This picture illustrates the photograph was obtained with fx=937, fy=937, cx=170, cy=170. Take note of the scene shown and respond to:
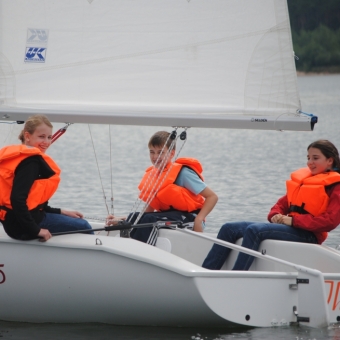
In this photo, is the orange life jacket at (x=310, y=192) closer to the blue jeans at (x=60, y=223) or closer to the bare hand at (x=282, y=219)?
the bare hand at (x=282, y=219)

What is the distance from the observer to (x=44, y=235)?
15.1 feet

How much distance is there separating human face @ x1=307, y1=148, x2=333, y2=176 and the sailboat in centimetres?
16

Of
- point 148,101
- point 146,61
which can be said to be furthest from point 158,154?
point 146,61

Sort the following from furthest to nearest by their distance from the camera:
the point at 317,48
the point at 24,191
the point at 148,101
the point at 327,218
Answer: the point at 317,48, the point at 148,101, the point at 327,218, the point at 24,191

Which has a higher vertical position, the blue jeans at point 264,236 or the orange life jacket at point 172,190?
the orange life jacket at point 172,190

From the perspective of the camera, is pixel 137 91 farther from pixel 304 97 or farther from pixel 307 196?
pixel 304 97

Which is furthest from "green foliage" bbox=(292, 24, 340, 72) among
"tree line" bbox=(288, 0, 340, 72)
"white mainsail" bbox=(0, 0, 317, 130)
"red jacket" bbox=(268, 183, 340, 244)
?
"red jacket" bbox=(268, 183, 340, 244)

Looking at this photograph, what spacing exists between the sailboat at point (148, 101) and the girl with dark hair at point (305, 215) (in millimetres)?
76

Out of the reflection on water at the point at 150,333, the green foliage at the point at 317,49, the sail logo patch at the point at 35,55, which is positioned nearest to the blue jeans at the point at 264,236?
the reflection on water at the point at 150,333

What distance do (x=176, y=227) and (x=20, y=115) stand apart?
1.16 metres

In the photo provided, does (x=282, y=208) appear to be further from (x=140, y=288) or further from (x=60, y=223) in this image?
(x=60, y=223)

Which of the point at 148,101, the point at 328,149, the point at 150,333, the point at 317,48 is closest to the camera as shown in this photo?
the point at 150,333

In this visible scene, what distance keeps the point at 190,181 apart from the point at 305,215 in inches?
27.6

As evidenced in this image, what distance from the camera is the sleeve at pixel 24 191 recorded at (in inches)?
177
